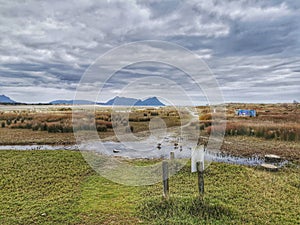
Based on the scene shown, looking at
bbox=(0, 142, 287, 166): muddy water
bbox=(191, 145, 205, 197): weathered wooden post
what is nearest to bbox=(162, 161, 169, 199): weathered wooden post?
bbox=(191, 145, 205, 197): weathered wooden post

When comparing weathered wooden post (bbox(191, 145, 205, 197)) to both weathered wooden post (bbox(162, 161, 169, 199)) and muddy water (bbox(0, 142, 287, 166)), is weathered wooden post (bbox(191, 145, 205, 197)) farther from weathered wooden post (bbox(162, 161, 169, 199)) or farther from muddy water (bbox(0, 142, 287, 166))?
muddy water (bbox(0, 142, 287, 166))

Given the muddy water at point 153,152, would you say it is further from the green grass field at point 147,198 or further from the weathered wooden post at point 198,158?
the weathered wooden post at point 198,158

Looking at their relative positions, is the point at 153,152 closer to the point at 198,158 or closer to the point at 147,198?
A: the point at 147,198

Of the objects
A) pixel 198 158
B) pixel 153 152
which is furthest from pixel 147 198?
pixel 153 152

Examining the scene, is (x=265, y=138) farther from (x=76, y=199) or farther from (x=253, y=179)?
(x=76, y=199)

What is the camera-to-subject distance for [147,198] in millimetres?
6887

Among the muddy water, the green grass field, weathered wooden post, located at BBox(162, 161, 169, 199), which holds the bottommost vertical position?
the green grass field

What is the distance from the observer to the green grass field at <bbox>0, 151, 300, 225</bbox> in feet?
18.9

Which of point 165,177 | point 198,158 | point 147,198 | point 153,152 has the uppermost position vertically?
point 198,158

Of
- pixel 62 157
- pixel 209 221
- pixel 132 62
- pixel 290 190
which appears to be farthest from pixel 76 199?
pixel 290 190

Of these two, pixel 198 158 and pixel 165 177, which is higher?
pixel 198 158

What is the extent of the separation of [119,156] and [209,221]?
25.2 ft

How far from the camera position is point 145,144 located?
1598cm

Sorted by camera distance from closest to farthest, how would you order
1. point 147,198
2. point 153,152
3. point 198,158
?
point 198,158
point 147,198
point 153,152
